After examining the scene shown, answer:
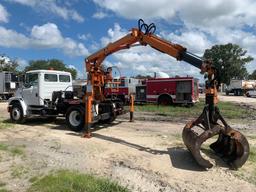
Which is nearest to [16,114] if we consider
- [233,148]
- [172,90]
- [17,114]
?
[17,114]

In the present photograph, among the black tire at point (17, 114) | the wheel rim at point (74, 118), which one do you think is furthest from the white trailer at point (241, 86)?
the wheel rim at point (74, 118)

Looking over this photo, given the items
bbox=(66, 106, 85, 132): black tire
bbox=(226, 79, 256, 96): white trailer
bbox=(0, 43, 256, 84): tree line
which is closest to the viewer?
bbox=(66, 106, 85, 132): black tire

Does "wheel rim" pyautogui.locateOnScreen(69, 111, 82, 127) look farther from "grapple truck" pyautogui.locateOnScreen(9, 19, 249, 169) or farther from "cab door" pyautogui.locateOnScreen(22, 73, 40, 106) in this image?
"cab door" pyautogui.locateOnScreen(22, 73, 40, 106)

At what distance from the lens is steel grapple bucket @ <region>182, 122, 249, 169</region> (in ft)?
26.9

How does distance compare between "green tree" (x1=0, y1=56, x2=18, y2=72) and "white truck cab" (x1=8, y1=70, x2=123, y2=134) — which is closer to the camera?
"white truck cab" (x1=8, y1=70, x2=123, y2=134)

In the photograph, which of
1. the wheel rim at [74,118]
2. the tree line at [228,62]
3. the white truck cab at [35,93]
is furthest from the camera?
the tree line at [228,62]

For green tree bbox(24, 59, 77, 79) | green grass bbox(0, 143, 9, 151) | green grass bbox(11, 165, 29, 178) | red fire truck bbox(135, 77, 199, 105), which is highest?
green tree bbox(24, 59, 77, 79)

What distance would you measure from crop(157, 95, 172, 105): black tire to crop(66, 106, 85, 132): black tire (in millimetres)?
14103

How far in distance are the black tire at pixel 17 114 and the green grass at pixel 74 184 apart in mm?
8929

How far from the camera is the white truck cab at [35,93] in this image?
1538cm

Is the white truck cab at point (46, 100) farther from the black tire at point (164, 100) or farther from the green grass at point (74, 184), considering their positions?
the black tire at point (164, 100)

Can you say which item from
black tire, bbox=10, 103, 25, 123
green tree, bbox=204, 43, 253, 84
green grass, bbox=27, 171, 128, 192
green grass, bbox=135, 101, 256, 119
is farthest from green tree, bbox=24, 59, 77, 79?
green grass, bbox=27, 171, 128, 192

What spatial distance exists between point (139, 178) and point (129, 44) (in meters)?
6.64

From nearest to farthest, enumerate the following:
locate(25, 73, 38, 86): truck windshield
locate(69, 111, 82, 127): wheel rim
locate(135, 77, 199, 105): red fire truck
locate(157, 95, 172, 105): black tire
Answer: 1. locate(69, 111, 82, 127): wheel rim
2. locate(25, 73, 38, 86): truck windshield
3. locate(135, 77, 199, 105): red fire truck
4. locate(157, 95, 172, 105): black tire
